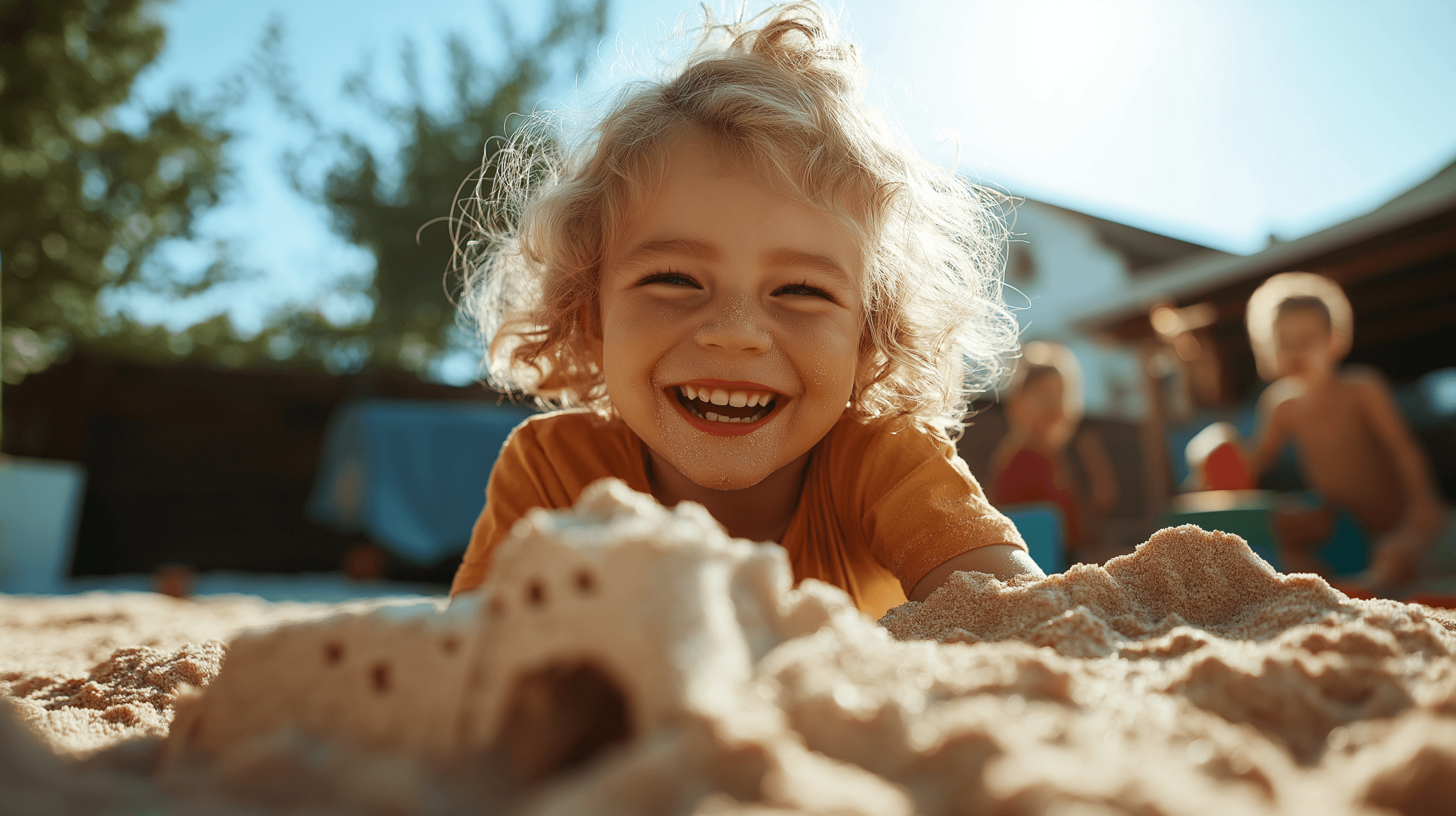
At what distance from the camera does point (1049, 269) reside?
41.3 feet

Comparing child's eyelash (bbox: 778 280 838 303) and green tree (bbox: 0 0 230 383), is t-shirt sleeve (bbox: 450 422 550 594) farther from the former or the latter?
green tree (bbox: 0 0 230 383)

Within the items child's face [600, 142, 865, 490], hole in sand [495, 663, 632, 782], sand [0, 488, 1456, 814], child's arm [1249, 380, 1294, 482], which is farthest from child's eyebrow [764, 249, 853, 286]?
child's arm [1249, 380, 1294, 482]

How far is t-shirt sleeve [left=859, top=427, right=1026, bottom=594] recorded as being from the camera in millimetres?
1321

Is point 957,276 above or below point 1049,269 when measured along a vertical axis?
below

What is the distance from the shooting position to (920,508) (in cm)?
138

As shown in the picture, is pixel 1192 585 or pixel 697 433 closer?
pixel 1192 585

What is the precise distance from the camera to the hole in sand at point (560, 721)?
497 mm

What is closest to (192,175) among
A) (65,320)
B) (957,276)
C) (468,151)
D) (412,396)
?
(65,320)

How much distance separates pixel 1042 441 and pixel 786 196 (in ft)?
12.5

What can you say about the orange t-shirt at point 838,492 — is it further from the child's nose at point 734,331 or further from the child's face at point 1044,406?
the child's face at point 1044,406

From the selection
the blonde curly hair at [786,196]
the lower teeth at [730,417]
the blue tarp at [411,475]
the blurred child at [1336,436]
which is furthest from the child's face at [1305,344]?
the blue tarp at [411,475]

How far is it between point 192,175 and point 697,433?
1171 cm

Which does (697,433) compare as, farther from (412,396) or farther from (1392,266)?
(1392,266)

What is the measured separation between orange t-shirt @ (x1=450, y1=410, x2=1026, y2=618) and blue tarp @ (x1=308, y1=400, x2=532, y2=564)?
11.7 feet
